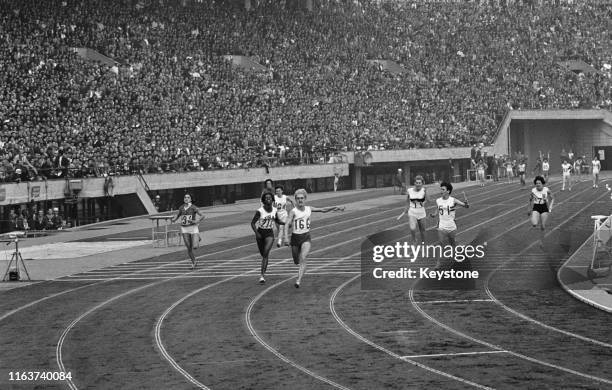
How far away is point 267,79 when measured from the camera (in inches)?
2254

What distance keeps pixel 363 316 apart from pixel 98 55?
1390 inches

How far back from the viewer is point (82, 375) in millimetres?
12430

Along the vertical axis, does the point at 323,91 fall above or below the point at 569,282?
above

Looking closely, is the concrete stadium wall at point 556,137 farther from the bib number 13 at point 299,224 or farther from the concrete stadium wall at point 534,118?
the bib number 13 at point 299,224

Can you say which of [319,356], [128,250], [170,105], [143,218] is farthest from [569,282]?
[170,105]

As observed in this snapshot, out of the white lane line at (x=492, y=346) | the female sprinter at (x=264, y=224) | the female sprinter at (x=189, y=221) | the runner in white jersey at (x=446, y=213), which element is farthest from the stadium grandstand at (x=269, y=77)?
the white lane line at (x=492, y=346)

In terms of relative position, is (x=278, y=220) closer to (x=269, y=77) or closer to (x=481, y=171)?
(x=269, y=77)

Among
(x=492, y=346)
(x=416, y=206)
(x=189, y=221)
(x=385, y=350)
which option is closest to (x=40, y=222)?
(x=189, y=221)

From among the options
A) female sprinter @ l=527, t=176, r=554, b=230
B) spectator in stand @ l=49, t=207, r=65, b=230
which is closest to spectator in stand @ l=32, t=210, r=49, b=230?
spectator in stand @ l=49, t=207, r=65, b=230

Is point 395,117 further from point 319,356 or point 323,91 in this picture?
point 319,356

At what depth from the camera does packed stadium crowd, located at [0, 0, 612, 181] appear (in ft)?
139

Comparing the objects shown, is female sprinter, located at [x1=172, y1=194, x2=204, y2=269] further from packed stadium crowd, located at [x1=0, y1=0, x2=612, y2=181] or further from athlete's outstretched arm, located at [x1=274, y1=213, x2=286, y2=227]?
packed stadium crowd, located at [x1=0, y1=0, x2=612, y2=181]

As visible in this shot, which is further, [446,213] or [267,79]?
[267,79]

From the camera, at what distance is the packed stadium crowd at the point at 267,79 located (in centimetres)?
4231
